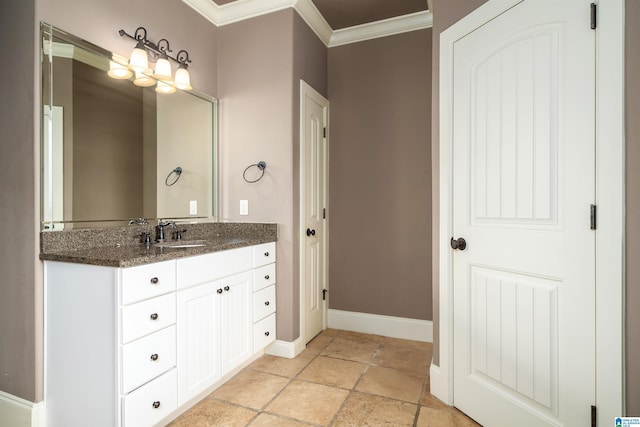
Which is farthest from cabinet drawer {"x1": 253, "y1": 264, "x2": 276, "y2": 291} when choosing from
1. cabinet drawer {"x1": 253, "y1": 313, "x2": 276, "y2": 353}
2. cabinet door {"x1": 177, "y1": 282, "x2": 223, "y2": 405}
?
cabinet door {"x1": 177, "y1": 282, "x2": 223, "y2": 405}

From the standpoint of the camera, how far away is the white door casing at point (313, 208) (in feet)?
8.73

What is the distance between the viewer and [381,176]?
2.99 metres

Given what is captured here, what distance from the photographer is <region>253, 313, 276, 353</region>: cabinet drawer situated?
2.32 meters

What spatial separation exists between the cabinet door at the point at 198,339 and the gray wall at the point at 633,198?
1783mm

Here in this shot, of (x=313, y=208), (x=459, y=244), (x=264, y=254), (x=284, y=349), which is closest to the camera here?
(x=459, y=244)

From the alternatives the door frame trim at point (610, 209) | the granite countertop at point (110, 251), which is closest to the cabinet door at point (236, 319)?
the granite countertop at point (110, 251)

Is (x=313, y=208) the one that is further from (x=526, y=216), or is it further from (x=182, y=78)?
(x=526, y=216)

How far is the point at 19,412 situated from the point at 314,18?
3.02 metres

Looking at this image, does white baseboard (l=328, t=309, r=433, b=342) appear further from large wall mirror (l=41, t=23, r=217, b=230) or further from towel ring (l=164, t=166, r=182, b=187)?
towel ring (l=164, t=166, r=182, b=187)

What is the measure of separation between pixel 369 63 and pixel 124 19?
1.85m

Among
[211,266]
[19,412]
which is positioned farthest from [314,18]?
[19,412]

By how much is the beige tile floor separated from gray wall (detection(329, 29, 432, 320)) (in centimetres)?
51

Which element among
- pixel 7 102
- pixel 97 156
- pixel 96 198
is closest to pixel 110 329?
pixel 96 198

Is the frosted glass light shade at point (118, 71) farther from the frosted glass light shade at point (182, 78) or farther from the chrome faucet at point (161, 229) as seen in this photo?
the chrome faucet at point (161, 229)
